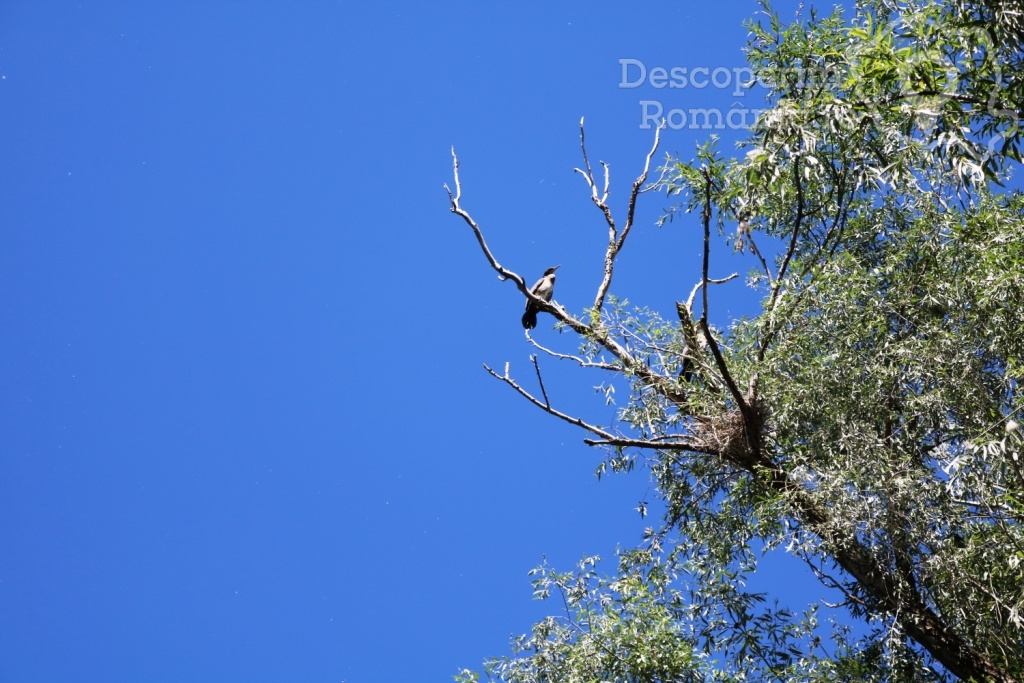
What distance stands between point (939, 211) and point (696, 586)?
2.96m

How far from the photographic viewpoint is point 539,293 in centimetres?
996

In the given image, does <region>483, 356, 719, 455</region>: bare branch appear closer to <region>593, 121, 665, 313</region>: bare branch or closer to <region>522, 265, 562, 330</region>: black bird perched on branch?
<region>593, 121, 665, 313</region>: bare branch

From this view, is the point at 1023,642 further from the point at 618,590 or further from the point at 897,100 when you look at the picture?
the point at 897,100

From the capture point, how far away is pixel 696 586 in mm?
6984

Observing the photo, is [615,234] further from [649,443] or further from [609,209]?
[649,443]

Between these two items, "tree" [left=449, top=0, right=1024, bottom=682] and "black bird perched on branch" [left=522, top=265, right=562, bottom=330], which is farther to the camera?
"black bird perched on branch" [left=522, top=265, right=562, bottom=330]

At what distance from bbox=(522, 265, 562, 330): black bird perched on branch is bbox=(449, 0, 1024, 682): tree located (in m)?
0.99

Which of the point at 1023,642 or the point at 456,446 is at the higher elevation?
the point at 456,446

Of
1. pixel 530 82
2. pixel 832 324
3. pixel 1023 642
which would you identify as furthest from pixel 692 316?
pixel 530 82

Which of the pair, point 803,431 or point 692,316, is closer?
point 803,431

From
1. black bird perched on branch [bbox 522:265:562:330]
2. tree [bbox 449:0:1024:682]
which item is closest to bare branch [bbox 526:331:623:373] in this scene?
tree [bbox 449:0:1024:682]

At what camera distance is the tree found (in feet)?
18.2

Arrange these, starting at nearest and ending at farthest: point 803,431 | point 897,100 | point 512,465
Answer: point 897,100, point 803,431, point 512,465

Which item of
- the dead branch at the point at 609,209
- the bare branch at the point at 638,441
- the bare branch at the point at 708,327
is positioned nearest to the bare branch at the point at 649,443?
the bare branch at the point at 638,441
